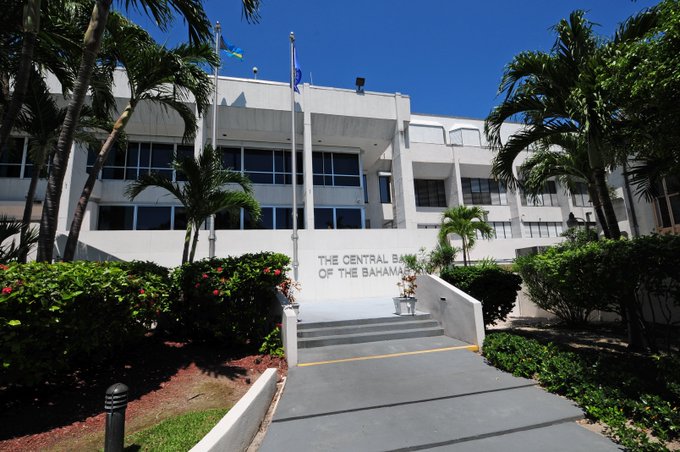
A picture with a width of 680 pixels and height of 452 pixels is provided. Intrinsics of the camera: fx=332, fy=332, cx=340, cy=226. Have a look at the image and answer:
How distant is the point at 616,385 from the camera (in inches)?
171

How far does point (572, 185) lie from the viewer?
34.7 feet

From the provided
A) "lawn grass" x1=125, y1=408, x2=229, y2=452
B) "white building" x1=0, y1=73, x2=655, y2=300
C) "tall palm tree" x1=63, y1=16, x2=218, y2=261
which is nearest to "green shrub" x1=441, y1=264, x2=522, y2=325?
"white building" x1=0, y1=73, x2=655, y2=300

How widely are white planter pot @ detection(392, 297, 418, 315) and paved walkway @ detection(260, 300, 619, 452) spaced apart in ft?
8.01

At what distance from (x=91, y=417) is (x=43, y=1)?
7.06m

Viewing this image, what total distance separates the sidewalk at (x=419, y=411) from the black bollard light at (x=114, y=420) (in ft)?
4.50

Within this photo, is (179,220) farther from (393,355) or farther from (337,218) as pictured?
(393,355)

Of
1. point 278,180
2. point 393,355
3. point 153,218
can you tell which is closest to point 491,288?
point 393,355

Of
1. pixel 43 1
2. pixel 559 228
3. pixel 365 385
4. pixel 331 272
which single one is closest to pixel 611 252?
pixel 365 385

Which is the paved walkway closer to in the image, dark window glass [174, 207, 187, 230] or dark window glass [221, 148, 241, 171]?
dark window glass [174, 207, 187, 230]

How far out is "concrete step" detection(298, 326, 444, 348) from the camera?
7.10 meters

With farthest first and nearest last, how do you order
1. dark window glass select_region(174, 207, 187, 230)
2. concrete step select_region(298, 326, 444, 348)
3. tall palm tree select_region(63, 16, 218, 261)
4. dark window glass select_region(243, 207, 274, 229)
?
dark window glass select_region(243, 207, 274, 229)
dark window glass select_region(174, 207, 187, 230)
concrete step select_region(298, 326, 444, 348)
tall palm tree select_region(63, 16, 218, 261)

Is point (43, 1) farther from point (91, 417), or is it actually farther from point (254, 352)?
point (254, 352)

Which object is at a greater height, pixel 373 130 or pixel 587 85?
pixel 373 130

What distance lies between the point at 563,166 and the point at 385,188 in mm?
15821
